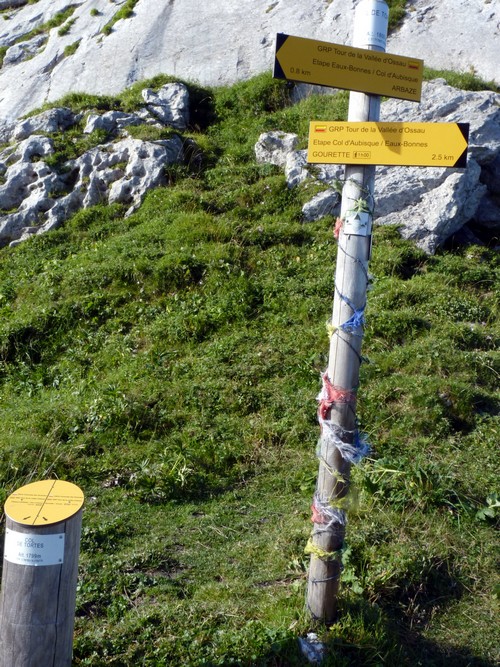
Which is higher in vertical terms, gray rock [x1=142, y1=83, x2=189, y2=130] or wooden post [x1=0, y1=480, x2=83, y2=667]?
wooden post [x1=0, y1=480, x2=83, y2=667]

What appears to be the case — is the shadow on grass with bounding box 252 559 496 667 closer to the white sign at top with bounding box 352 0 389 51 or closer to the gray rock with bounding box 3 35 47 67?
the white sign at top with bounding box 352 0 389 51

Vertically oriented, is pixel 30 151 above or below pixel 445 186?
below

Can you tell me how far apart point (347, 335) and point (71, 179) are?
859 centimetres

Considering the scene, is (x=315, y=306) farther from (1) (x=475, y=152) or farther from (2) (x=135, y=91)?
(2) (x=135, y=91)

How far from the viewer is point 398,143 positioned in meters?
3.58

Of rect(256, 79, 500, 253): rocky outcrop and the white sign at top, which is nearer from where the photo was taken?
the white sign at top

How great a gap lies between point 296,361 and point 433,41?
28.5ft

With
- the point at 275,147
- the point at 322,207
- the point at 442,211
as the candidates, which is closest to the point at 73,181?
the point at 275,147

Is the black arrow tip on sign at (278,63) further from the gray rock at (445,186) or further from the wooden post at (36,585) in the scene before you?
the gray rock at (445,186)

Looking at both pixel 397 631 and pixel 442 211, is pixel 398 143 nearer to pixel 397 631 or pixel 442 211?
pixel 397 631

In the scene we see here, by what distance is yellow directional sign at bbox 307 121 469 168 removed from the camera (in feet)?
11.6

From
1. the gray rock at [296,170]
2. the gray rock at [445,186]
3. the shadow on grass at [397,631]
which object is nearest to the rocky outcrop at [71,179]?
the gray rock at [296,170]

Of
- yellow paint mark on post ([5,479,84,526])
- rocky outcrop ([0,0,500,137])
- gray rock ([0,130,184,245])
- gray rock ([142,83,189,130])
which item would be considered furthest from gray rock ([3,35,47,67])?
yellow paint mark on post ([5,479,84,526])

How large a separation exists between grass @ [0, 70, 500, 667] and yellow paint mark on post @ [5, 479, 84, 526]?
40.3 inches
